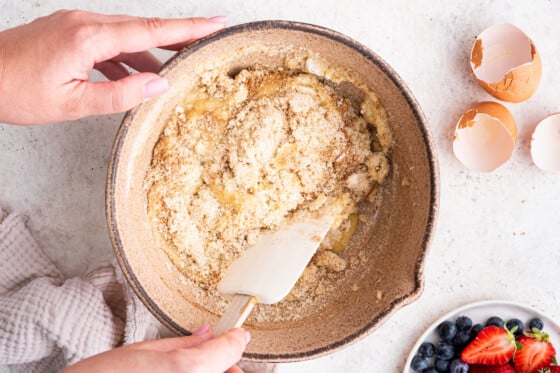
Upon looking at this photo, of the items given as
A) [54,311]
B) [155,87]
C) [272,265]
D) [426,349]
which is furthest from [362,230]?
[54,311]

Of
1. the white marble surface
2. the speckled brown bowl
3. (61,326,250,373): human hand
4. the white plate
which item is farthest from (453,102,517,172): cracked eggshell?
(61,326,250,373): human hand

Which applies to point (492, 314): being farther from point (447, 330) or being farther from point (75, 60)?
point (75, 60)

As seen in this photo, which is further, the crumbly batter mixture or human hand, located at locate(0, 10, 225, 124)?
the crumbly batter mixture

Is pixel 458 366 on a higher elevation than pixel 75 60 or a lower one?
lower

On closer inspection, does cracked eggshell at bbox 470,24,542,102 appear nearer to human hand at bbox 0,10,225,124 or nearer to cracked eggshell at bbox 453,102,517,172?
cracked eggshell at bbox 453,102,517,172

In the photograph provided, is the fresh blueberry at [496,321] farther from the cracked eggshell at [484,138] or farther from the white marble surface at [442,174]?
the cracked eggshell at [484,138]

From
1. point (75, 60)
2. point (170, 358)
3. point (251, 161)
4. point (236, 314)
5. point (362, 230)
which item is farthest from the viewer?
point (362, 230)
